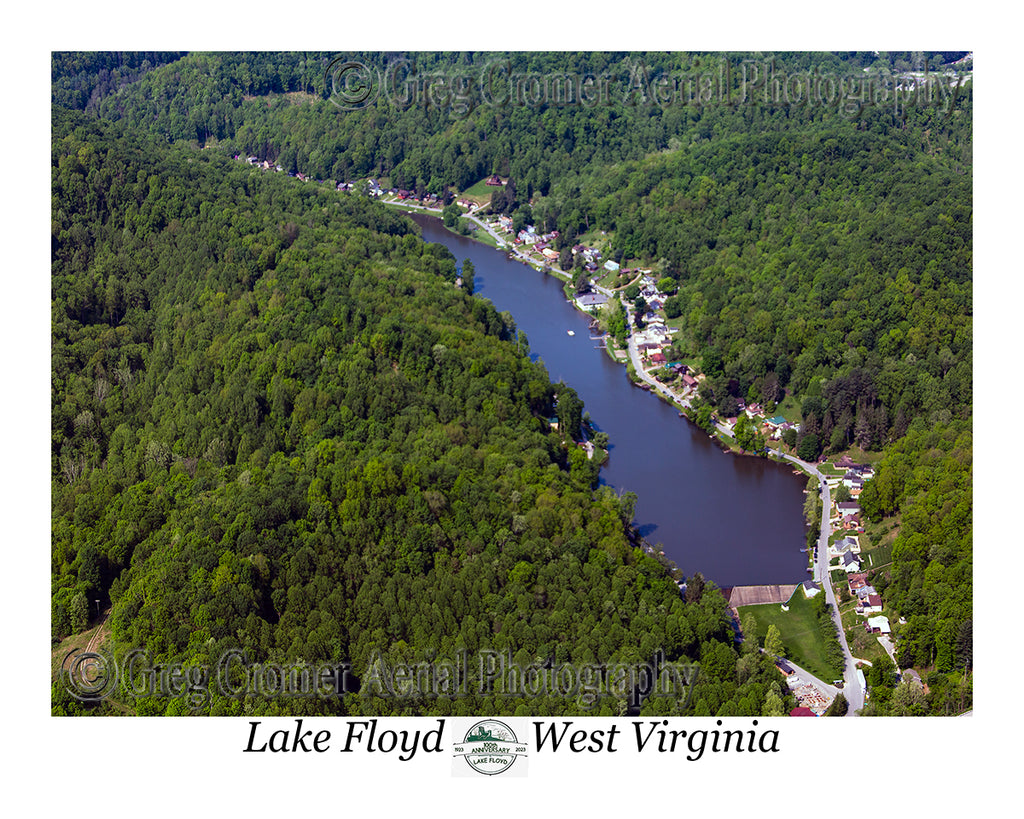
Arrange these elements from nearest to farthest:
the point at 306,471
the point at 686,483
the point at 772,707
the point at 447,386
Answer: the point at 772,707 → the point at 306,471 → the point at 447,386 → the point at 686,483

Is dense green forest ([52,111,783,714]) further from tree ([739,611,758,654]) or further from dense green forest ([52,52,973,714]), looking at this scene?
tree ([739,611,758,654])

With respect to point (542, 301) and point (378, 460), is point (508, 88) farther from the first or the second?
point (378, 460)

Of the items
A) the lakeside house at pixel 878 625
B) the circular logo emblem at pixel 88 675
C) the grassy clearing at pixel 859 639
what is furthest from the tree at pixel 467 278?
the circular logo emblem at pixel 88 675

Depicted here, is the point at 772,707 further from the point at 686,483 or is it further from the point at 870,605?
the point at 686,483

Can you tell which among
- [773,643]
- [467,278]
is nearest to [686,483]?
[773,643]

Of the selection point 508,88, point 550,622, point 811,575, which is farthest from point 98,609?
point 508,88

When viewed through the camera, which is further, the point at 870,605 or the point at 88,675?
the point at 870,605
